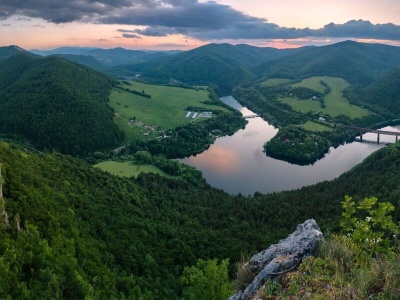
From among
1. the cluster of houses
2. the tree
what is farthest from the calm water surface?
the tree

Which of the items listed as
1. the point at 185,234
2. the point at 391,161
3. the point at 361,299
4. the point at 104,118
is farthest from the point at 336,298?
the point at 104,118

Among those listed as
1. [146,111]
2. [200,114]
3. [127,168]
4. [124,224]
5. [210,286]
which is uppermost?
[146,111]

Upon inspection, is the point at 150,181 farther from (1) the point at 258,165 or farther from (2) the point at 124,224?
(1) the point at 258,165

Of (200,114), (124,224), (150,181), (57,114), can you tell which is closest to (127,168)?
(150,181)

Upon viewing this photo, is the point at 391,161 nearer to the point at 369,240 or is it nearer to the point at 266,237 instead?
the point at 266,237

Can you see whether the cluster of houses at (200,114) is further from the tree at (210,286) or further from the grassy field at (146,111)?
the tree at (210,286)
